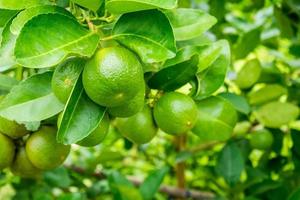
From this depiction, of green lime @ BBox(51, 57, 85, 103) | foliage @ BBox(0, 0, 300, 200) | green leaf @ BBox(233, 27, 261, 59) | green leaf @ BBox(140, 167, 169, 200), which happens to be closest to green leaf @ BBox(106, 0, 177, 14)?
foliage @ BBox(0, 0, 300, 200)

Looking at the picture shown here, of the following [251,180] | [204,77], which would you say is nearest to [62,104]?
[204,77]

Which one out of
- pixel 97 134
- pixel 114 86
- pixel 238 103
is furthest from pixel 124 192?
pixel 114 86

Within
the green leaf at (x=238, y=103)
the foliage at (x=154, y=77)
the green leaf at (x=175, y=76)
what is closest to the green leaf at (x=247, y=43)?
the foliage at (x=154, y=77)

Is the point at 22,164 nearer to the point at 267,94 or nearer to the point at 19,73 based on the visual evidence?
the point at 19,73

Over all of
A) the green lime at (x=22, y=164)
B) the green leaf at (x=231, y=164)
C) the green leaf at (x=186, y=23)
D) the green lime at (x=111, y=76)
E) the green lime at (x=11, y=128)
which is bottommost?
the green leaf at (x=231, y=164)

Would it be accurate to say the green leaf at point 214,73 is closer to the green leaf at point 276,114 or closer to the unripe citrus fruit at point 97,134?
the unripe citrus fruit at point 97,134

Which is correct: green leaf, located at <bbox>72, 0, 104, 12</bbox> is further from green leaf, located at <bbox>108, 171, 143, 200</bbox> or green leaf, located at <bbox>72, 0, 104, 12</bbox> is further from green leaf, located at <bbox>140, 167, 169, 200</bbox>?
green leaf, located at <bbox>140, 167, 169, 200</bbox>

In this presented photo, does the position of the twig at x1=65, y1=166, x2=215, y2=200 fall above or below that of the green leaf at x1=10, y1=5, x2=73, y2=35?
below
